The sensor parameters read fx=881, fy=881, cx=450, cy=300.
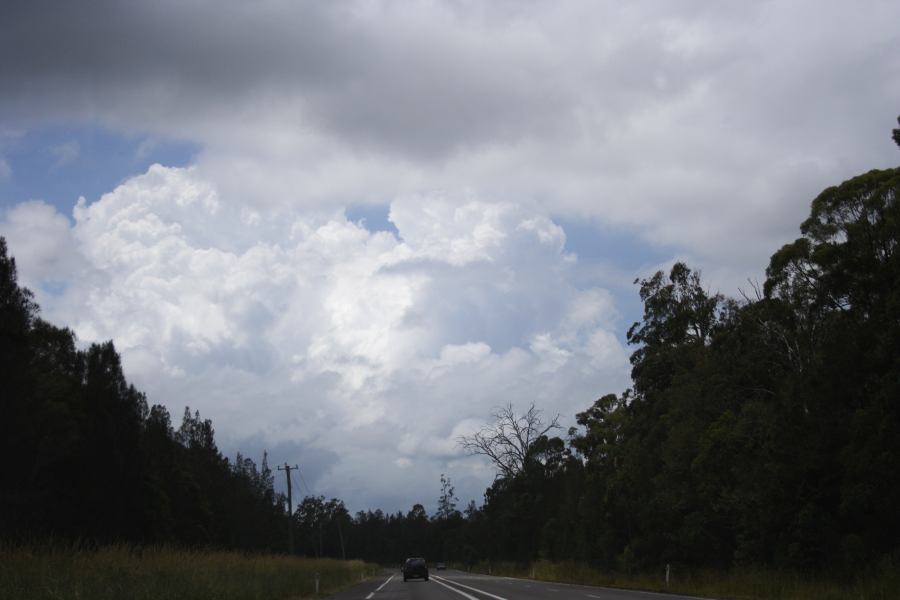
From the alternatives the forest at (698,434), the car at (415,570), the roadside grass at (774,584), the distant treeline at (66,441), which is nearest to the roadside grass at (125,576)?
the forest at (698,434)

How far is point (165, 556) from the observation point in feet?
82.0

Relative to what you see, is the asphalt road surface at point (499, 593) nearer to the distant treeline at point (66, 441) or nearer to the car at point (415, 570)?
the car at point (415, 570)

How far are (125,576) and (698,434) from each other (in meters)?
36.3

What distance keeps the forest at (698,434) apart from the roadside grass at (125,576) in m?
4.21

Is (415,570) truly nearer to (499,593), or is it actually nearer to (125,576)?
(499,593)

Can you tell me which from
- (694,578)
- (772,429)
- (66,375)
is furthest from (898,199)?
(66,375)

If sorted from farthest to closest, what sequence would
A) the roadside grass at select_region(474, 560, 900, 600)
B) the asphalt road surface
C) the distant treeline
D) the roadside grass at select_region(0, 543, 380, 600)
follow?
the distant treeline → the asphalt road surface → the roadside grass at select_region(474, 560, 900, 600) → the roadside grass at select_region(0, 543, 380, 600)

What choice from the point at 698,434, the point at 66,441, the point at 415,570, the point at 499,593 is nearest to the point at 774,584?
the point at 499,593

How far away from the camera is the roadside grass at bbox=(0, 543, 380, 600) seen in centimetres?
1667

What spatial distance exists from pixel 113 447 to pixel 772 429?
138ft

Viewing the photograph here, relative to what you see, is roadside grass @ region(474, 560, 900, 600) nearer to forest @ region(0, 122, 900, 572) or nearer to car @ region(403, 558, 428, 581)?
forest @ region(0, 122, 900, 572)

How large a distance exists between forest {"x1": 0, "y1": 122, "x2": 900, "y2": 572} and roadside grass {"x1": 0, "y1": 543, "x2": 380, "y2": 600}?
4210 mm

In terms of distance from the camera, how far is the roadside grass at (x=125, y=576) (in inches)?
656

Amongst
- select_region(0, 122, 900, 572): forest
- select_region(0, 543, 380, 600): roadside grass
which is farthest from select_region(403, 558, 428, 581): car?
A: select_region(0, 543, 380, 600): roadside grass
